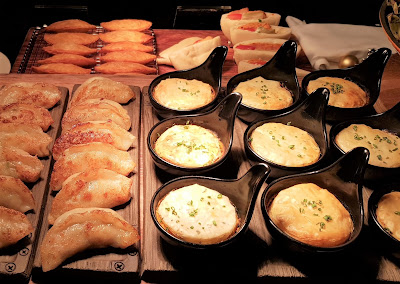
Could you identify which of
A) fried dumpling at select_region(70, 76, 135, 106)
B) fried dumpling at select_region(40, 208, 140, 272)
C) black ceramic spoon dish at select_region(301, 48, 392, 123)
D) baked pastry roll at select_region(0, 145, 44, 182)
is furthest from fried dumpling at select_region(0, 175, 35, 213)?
black ceramic spoon dish at select_region(301, 48, 392, 123)

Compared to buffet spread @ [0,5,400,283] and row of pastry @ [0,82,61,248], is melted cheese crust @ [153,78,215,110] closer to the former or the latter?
buffet spread @ [0,5,400,283]

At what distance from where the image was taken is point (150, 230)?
211 centimetres

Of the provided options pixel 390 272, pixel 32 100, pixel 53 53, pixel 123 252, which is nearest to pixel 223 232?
pixel 123 252

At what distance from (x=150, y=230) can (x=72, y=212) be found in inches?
14.8

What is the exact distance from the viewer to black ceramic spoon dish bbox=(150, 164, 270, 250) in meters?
1.92

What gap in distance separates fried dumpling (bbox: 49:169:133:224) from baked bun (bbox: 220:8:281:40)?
2341 mm

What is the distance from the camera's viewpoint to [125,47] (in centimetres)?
378

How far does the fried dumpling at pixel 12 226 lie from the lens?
186cm

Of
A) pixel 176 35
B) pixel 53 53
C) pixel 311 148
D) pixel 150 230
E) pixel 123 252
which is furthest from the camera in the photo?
pixel 176 35

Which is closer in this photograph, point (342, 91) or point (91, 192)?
point (91, 192)

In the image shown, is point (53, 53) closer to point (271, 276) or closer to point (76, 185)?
point (76, 185)

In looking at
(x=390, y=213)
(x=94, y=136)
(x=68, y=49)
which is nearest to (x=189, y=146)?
(x=94, y=136)

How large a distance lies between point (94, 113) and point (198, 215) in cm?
99

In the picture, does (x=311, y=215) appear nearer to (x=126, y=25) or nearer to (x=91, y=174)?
(x=91, y=174)
